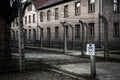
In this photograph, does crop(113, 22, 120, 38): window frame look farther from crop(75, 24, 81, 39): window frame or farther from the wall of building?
crop(75, 24, 81, 39): window frame

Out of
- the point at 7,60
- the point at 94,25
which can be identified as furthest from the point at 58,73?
the point at 94,25

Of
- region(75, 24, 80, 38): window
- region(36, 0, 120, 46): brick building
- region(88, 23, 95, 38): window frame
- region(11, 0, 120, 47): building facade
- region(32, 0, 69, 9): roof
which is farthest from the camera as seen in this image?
region(32, 0, 69, 9): roof

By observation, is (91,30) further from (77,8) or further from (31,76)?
(31,76)

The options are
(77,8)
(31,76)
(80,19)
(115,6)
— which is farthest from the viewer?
(77,8)

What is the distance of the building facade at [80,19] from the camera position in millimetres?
31047

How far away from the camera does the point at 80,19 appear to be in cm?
3425

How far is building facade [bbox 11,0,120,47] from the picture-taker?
31047 mm

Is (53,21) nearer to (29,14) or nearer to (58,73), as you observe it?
(29,14)

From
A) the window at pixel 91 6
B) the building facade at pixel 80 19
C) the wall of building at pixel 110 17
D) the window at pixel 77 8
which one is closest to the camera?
the building facade at pixel 80 19

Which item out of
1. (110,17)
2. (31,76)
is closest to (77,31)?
(110,17)

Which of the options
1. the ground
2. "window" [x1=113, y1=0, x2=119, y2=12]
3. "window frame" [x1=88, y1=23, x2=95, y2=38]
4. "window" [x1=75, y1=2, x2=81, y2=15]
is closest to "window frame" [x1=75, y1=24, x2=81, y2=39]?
"window" [x1=75, y1=2, x2=81, y2=15]

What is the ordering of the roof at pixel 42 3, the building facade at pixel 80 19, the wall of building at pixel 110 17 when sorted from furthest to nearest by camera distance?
the roof at pixel 42 3 → the wall of building at pixel 110 17 → the building facade at pixel 80 19

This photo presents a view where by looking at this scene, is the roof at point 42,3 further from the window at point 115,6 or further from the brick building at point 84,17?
the window at point 115,6

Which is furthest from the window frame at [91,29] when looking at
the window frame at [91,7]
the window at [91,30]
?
the window frame at [91,7]
